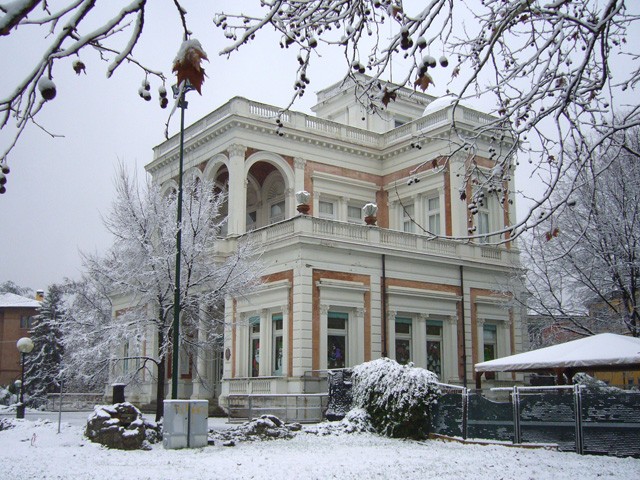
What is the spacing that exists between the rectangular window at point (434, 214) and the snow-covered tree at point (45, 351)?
24.9 meters

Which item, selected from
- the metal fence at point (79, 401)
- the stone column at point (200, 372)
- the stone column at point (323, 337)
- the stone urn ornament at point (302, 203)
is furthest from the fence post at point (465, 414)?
the metal fence at point (79, 401)

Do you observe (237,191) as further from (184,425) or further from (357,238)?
(184,425)

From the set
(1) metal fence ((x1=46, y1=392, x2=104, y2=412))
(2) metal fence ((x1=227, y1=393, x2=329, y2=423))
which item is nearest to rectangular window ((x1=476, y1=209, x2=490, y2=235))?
(2) metal fence ((x1=227, y1=393, x2=329, y2=423))

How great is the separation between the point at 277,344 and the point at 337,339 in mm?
2210

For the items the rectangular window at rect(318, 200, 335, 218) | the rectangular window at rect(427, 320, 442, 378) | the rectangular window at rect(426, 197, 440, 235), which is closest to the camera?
the rectangular window at rect(427, 320, 442, 378)

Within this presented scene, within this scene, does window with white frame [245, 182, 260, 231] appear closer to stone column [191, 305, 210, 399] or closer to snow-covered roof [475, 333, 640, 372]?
stone column [191, 305, 210, 399]

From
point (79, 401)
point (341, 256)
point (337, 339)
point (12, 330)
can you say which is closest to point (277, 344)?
point (337, 339)

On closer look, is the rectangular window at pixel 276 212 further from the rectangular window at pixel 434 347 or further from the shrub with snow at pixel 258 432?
the shrub with snow at pixel 258 432

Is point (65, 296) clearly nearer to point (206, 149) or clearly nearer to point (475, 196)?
point (206, 149)

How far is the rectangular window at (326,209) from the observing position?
3319 cm

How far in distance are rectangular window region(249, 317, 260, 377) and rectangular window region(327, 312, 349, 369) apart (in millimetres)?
2920

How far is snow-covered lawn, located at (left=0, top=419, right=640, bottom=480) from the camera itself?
11711mm

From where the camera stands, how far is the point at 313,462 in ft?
42.9

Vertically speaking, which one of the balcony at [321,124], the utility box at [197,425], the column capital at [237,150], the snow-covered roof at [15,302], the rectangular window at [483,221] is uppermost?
the balcony at [321,124]
